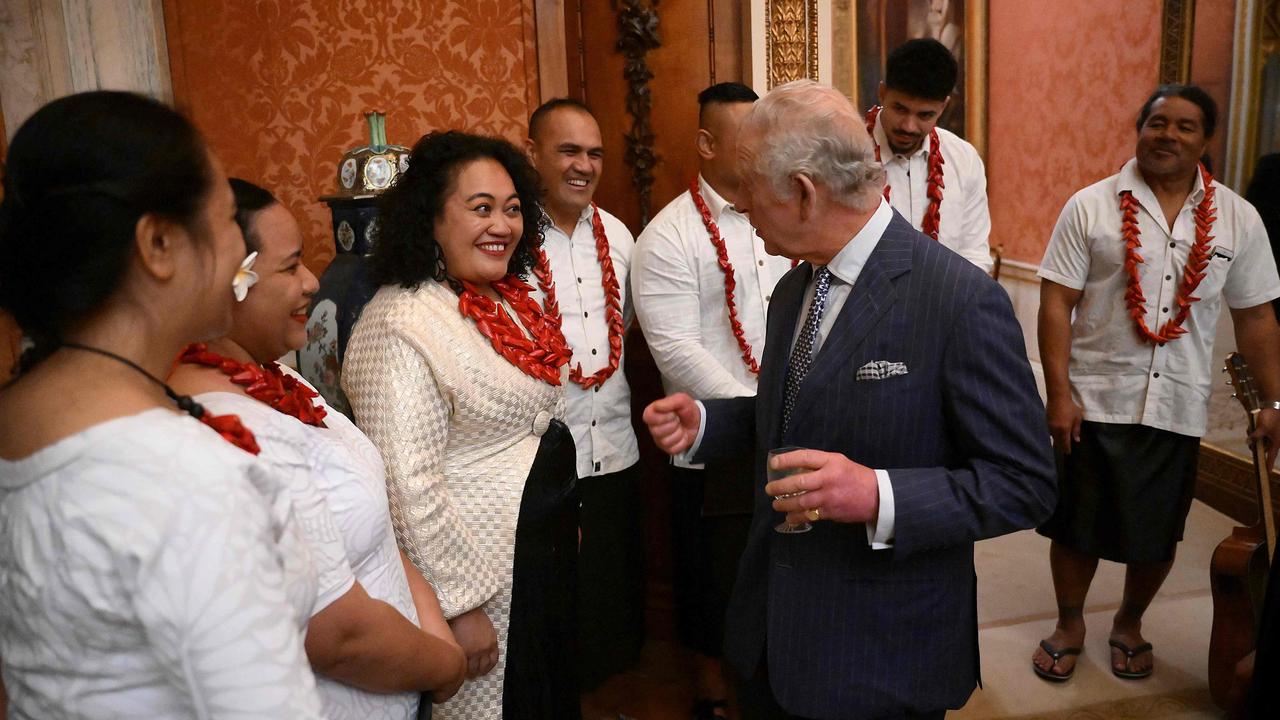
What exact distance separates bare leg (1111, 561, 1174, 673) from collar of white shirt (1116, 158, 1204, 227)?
1.15 meters

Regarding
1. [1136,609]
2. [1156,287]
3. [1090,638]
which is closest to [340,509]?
[1156,287]

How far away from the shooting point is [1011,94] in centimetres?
697

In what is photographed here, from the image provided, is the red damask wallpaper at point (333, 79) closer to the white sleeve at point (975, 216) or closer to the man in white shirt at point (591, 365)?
the man in white shirt at point (591, 365)

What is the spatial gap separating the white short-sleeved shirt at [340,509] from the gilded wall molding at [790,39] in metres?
2.50

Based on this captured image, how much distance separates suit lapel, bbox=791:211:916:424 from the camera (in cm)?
164

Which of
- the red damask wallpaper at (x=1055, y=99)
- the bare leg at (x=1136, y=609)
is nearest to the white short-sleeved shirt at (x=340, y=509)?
the bare leg at (x=1136, y=609)

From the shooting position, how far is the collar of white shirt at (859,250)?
172 cm

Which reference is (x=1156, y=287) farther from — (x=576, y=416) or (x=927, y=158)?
(x=576, y=416)

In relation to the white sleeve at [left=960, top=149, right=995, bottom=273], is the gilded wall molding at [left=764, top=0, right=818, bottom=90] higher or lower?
higher

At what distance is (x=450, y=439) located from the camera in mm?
2053

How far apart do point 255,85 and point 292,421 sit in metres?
2.31

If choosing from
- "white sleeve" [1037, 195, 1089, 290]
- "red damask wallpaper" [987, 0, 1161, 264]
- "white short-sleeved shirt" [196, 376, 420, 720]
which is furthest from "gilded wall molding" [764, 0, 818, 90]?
"red damask wallpaper" [987, 0, 1161, 264]

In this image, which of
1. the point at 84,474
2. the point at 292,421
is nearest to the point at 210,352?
the point at 292,421

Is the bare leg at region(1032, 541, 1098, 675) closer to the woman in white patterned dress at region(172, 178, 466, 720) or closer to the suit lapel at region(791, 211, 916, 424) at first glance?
the suit lapel at region(791, 211, 916, 424)
